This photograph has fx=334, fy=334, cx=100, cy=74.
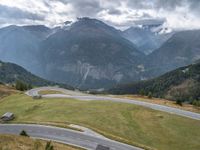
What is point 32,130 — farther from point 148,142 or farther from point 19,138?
point 148,142

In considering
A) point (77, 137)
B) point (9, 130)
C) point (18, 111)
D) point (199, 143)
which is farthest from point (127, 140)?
point (18, 111)

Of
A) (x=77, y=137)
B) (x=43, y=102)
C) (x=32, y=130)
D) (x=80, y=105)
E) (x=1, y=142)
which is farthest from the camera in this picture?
(x=43, y=102)

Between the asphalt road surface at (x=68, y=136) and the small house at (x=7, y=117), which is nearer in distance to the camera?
the asphalt road surface at (x=68, y=136)

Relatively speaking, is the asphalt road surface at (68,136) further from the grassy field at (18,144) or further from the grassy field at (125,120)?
the grassy field at (18,144)

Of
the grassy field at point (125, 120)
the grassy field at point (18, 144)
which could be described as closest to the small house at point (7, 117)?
the grassy field at point (125, 120)

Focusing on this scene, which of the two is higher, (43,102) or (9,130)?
(43,102)

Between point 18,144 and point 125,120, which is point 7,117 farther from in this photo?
point 18,144
